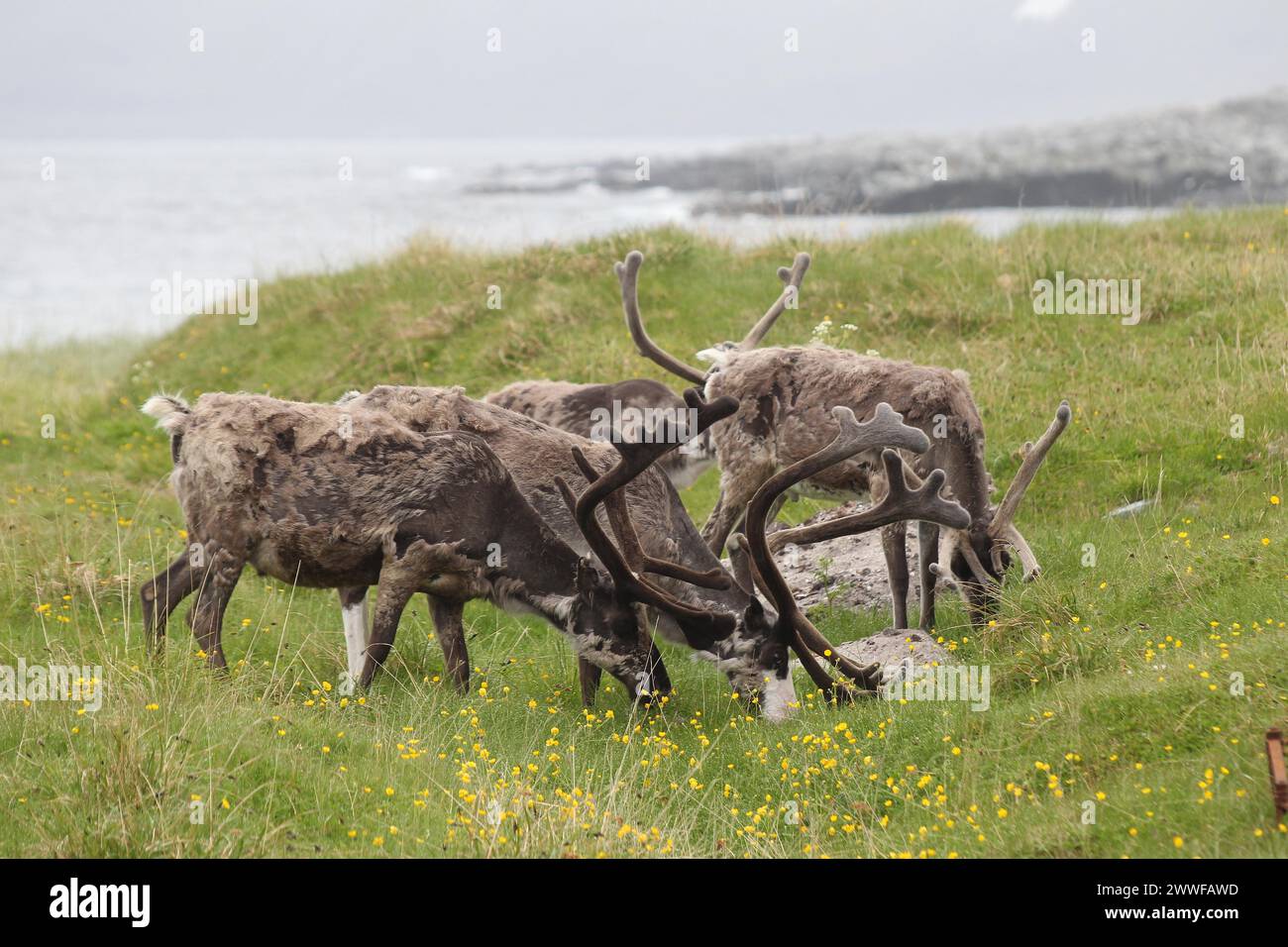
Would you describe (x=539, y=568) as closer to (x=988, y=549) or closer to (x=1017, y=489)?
(x=988, y=549)

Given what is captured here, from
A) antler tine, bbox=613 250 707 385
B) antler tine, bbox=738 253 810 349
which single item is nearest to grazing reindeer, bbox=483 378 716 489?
antler tine, bbox=613 250 707 385

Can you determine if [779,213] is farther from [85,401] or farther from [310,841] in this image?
[310,841]

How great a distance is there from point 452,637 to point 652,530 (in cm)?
151

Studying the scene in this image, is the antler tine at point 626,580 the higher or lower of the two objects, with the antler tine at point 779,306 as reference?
lower

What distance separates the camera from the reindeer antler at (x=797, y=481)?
27.7ft

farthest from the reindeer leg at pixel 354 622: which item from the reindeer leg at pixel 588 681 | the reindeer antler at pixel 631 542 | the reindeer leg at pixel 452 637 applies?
the reindeer antler at pixel 631 542

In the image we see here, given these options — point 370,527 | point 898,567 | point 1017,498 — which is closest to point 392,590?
point 370,527

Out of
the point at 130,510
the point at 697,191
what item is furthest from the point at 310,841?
the point at 697,191

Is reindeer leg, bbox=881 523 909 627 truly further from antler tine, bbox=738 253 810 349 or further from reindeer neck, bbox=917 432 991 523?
antler tine, bbox=738 253 810 349

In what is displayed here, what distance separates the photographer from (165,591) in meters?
9.33

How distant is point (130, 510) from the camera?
14406mm

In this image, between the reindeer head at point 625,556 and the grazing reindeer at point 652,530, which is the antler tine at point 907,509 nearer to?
the grazing reindeer at point 652,530

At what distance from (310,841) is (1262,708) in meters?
4.52

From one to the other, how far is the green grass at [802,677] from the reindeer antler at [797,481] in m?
0.30
